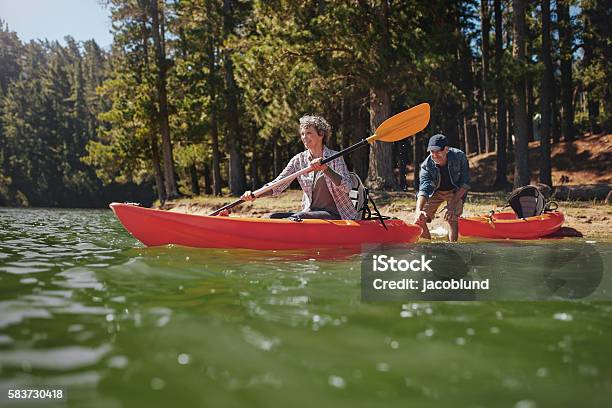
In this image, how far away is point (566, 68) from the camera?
73.6 ft

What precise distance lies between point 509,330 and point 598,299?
1.19 m

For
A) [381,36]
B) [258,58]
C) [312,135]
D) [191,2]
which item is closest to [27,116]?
[191,2]

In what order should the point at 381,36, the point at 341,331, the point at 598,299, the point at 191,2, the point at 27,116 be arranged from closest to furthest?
the point at 341,331, the point at 598,299, the point at 381,36, the point at 191,2, the point at 27,116

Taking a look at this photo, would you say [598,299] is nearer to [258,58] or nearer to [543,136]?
[258,58]

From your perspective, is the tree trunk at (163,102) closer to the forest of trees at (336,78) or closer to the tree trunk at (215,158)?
the forest of trees at (336,78)

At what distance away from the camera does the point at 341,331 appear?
7.72 ft

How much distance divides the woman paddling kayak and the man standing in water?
1.11 meters

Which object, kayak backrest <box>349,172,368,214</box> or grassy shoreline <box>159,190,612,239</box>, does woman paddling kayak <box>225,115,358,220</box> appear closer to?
kayak backrest <box>349,172,368,214</box>

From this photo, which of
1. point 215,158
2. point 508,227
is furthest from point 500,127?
point 215,158

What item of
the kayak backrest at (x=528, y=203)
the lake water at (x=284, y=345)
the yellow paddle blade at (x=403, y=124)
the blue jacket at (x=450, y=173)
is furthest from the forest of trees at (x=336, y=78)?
the lake water at (x=284, y=345)

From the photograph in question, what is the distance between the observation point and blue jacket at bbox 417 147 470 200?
6.43 metres

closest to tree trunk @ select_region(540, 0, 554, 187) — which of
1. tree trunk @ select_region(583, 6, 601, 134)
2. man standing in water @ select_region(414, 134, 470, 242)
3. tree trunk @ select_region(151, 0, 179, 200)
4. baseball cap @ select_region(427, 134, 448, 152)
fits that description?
tree trunk @ select_region(583, 6, 601, 134)

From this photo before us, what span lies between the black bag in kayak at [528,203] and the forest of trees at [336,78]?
4258mm

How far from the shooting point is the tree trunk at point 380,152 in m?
13.4
